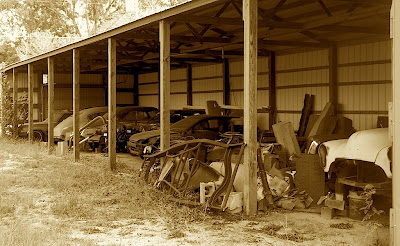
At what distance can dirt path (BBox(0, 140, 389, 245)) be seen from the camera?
222 inches

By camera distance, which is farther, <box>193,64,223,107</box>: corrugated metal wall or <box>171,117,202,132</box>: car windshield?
<box>193,64,223,107</box>: corrugated metal wall

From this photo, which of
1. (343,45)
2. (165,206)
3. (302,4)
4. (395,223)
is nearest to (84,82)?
(343,45)

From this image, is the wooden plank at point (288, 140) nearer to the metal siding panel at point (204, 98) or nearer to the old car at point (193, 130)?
the old car at point (193, 130)

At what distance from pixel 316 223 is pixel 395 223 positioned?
216cm

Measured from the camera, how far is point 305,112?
14891mm

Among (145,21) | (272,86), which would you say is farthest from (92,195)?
(272,86)

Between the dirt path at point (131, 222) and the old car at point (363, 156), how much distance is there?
2.10 feet

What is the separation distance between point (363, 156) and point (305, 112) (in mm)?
9318

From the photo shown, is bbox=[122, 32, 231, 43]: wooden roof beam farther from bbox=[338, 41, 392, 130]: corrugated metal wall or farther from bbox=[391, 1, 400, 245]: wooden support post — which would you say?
bbox=[391, 1, 400, 245]: wooden support post

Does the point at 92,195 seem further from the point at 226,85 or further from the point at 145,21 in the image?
the point at 226,85

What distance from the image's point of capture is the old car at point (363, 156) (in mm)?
5477

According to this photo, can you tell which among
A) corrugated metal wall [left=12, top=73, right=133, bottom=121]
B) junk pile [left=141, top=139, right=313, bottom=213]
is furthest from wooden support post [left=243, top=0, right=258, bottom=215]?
corrugated metal wall [left=12, top=73, right=133, bottom=121]

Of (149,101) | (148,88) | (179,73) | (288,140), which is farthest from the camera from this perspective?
(148,88)

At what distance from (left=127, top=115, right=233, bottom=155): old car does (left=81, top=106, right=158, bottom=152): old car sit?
1750 mm
